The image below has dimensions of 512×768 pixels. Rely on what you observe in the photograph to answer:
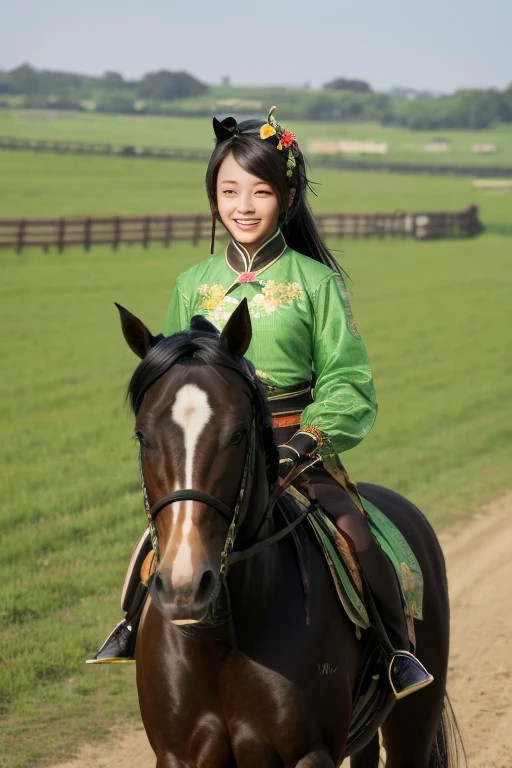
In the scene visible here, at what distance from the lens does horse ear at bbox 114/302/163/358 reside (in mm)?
3924

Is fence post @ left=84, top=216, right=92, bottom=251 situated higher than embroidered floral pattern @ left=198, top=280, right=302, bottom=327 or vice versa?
embroidered floral pattern @ left=198, top=280, right=302, bottom=327

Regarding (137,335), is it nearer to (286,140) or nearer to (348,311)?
(348,311)

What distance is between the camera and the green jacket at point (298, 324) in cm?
477

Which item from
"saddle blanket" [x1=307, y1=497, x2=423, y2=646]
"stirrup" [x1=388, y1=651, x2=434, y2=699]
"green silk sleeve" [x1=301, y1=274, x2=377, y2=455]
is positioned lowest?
"stirrup" [x1=388, y1=651, x2=434, y2=699]

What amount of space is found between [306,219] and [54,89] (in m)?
77.4

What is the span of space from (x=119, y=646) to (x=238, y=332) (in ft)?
5.16

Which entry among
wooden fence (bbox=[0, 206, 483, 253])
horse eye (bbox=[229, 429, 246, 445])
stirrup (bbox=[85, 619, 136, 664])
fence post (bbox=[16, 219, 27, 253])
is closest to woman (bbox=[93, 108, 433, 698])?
stirrup (bbox=[85, 619, 136, 664])

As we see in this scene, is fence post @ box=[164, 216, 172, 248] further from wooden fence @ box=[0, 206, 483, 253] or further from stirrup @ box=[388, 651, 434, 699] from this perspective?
stirrup @ box=[388, 651, 434, 699]

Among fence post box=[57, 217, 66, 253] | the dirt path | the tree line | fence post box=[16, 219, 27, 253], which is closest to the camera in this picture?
the dirt path

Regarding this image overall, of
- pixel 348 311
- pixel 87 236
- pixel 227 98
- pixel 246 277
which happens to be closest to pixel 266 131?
pixel 246 277

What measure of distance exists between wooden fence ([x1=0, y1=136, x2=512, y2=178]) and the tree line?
28.9ft

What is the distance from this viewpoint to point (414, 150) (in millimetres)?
92375

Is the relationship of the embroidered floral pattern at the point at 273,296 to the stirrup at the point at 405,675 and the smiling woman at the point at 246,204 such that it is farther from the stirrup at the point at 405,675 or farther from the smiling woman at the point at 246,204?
the stirrup at the point at 405,675

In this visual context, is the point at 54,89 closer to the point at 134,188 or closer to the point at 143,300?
the point at 134,188
